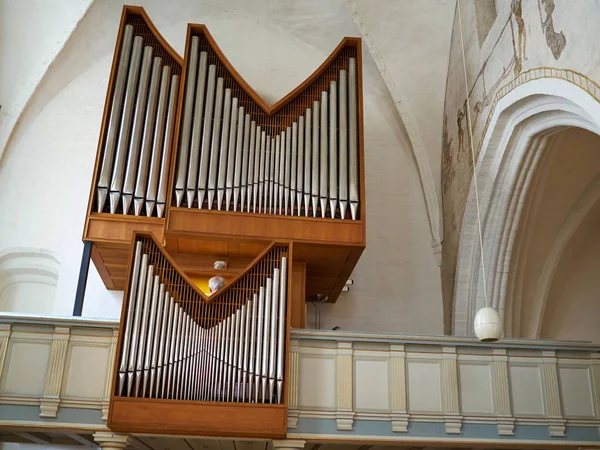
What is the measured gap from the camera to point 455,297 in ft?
38.7

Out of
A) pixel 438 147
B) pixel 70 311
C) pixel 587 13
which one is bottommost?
pixel 70 311

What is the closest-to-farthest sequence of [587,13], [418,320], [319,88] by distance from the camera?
1. [587,13]
2. [319,88]
3. [418,320]

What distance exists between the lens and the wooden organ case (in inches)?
325

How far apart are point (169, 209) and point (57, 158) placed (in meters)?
3.64

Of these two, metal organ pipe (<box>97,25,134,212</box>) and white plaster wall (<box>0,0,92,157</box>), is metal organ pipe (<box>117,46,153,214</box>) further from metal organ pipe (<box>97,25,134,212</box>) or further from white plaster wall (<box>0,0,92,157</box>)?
white plaster wall (<box>0,0,92,157</box>)

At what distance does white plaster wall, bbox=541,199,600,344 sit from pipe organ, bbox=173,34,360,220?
15.0 feet

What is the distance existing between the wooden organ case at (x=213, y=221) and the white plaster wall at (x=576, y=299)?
388 centimetres

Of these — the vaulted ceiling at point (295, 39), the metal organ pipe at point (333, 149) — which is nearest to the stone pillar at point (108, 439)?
the metal organ pipe at point (333, 149)

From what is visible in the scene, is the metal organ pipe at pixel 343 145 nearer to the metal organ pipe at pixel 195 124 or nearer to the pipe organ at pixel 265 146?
the pipe organ at pixel 265 146

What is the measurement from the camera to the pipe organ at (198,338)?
826 centimetres

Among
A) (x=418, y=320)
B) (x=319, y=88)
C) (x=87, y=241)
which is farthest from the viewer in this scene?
(x=418, y=320)

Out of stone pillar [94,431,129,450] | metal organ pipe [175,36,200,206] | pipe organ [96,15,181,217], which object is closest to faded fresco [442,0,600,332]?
metal organ pipe [175,36,200,206]

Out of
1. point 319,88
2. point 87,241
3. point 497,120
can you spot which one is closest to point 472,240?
point 497,120

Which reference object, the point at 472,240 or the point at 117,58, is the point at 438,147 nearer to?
the point at 472,240
